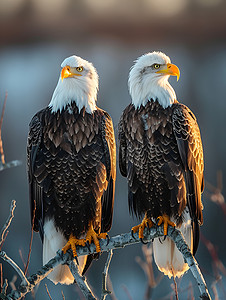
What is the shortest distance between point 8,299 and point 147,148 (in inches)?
55.7

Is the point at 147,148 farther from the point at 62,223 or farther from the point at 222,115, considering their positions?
the point at 222,115

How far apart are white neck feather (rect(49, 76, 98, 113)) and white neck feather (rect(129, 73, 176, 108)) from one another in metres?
0.32

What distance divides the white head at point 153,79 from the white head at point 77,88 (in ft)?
1.07

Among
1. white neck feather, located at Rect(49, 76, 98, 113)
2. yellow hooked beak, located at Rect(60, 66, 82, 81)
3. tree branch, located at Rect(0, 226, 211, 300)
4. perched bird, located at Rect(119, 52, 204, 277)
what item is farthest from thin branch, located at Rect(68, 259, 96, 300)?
yellow hooked beak, located at Rect(60, 66, 82, 81)

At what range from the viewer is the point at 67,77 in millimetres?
4180

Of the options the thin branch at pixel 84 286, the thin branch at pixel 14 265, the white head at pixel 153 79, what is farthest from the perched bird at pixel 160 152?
the thin branch at pixel 14 265

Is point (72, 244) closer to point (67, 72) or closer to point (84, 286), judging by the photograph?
point (84, 286)

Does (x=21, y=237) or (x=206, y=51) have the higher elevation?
(x=206, y=51)

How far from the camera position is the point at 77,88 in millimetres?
4207

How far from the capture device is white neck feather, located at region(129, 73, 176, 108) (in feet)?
13.6

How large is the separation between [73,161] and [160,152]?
0.59 metres

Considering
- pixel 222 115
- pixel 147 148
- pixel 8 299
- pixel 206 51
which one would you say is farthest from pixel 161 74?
pixel 206 51

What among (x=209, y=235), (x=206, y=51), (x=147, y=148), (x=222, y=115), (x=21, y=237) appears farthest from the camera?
(x=206, y=51)

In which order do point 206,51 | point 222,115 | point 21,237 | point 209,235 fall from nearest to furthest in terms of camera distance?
point 21,237
point 209,235
point 222,115
point 206,51
